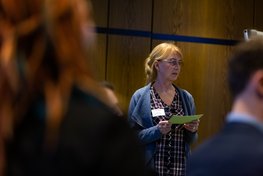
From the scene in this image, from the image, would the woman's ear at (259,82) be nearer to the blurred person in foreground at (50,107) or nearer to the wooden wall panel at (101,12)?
the blurred person in foreground at (50,107)

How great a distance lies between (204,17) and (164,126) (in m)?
2.52

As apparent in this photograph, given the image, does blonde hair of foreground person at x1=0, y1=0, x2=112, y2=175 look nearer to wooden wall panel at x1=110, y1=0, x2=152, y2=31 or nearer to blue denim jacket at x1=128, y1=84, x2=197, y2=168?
A: blue denim jacket at x1=128, y1=84, x2=197, y2=168

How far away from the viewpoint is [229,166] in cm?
120

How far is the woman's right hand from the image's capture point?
304cm

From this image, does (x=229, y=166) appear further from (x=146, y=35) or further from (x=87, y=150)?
(x=146, y=35)

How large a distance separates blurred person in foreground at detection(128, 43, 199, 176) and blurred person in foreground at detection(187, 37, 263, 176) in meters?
1.67

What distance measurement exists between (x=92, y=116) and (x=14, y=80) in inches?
4.8

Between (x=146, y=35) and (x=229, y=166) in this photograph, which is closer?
(x=229, y=166)

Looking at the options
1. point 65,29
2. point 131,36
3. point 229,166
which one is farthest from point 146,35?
point 65,29

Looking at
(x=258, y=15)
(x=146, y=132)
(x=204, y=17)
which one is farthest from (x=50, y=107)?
(x=258, y=15)

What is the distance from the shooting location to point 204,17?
527 cm

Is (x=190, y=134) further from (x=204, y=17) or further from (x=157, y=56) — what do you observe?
(x=204, y=17)

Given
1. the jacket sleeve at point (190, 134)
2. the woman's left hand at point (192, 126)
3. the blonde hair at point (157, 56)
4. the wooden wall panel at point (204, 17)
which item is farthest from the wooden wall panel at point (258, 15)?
the woman's left hand at point (192, 126)

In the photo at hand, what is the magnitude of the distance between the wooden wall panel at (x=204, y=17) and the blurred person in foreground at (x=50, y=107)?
14.5 feet
